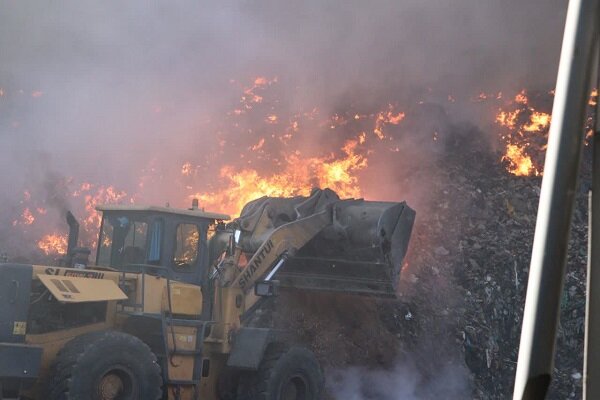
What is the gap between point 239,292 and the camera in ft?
36.7

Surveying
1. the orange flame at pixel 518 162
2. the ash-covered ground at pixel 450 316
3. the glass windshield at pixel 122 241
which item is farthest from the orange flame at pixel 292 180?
the glass windshield at pixel 122 241

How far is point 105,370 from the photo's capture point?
28.8 feet

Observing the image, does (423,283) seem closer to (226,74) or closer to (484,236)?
(484,236)

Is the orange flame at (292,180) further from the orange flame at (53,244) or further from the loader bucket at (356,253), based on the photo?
the loader bucket at (356,253)

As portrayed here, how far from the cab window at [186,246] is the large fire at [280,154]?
568 centimetres

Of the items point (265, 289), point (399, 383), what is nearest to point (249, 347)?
point (265, 289)

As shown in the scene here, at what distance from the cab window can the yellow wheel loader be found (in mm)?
14

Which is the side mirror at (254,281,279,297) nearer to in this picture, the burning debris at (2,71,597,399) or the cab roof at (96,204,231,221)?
the burning debris at (2,71,597,399)

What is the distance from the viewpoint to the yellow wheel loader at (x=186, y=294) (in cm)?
879

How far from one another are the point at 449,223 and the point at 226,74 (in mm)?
7208

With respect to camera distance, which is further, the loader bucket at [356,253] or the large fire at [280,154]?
the large fire at [280,154]

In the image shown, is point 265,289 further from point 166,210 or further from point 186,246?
point 166,210

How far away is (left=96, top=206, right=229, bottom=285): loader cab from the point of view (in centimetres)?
1024

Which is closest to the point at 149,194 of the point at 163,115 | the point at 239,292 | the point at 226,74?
the point at 163,115
